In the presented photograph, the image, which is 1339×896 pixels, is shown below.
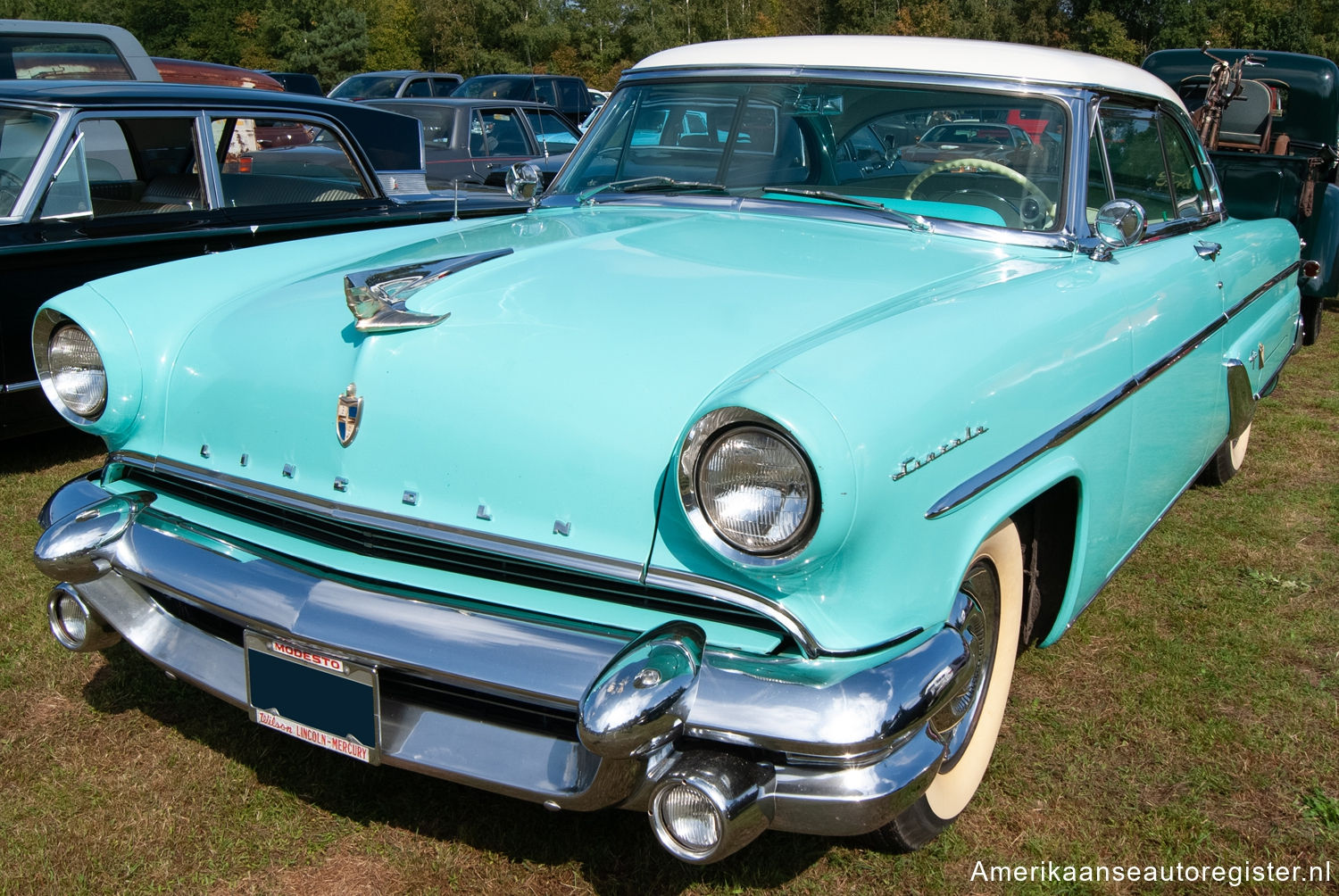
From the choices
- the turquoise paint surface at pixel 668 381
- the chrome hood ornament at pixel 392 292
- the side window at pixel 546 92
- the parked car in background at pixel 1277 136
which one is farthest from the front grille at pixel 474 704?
the side window at pixel 546 92

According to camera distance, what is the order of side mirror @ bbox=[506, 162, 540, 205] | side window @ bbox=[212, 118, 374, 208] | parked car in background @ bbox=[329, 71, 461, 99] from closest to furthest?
side mirror @ bbox=[506, 162, 540, 205], side window @ bbox=[212, 118, 374, 208], parked car in background @ bbox=[329, 71, 461, 99]

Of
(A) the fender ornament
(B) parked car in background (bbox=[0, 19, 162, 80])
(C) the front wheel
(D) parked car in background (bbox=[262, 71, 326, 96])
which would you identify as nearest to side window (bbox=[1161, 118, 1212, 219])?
(C) the front wheel

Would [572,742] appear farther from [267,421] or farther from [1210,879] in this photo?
[1210,879]

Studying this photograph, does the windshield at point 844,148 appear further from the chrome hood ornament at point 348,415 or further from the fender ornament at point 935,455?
the chrome hood ornament at point 348,415

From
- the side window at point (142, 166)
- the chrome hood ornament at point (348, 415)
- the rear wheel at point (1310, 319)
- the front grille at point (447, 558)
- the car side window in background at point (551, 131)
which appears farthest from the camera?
the car side window in background at point (551, 131)

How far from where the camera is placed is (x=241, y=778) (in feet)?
7.72

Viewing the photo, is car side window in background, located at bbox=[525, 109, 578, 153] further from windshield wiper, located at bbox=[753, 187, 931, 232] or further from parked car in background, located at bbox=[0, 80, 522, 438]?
windshield wiper, located at bbox=[753, 187, 931, 232]

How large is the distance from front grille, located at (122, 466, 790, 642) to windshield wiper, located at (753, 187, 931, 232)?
1357mm

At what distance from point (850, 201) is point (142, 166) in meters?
3.43

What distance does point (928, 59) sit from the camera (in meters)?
2.81

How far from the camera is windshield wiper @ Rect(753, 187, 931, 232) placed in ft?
8.75

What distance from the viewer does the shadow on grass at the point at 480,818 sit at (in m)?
2.07

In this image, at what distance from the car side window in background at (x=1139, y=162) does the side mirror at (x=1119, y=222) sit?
0.30 metres

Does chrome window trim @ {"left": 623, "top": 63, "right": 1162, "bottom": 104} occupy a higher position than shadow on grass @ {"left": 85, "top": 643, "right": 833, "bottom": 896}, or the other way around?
chrome window trim @ {"left": 623, "top": 63, "right": 1162, "bottom": 104}
